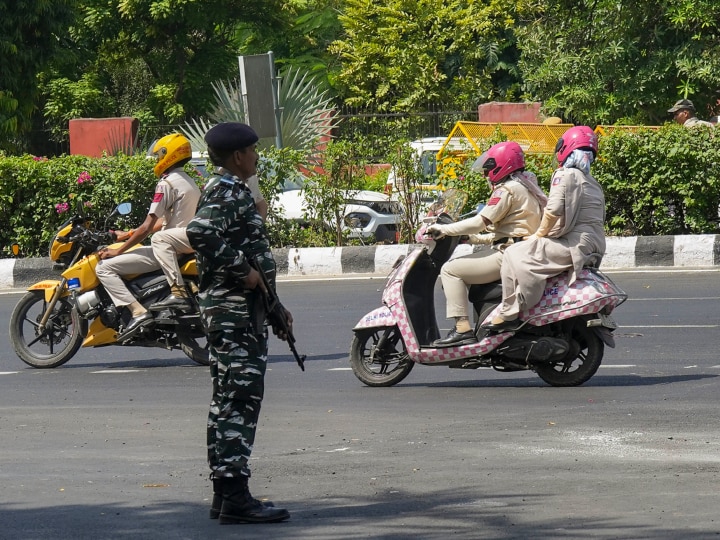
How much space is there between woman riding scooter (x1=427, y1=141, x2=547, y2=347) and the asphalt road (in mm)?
530

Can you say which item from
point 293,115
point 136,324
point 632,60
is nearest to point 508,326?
point 136,324

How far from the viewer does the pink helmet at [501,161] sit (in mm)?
8695

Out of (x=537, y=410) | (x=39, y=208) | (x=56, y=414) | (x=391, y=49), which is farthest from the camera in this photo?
(x=391, y=49)

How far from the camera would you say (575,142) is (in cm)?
865

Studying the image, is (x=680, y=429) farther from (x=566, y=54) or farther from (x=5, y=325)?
(x=566, y=54)

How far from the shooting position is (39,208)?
17.1m

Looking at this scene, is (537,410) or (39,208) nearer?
(537,410)

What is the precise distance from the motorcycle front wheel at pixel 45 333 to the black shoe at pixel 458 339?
3.04 m

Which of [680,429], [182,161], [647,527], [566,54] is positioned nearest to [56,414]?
[182,161]

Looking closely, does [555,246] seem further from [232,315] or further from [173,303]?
[232,315]

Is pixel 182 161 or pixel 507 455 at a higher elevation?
pixel 182 161

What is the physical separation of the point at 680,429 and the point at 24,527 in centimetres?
337

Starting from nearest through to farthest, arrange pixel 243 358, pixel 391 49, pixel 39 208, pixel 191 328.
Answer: pixel 243 358 < pixel 191 328 < pixel 39 208 < pixel 391 49

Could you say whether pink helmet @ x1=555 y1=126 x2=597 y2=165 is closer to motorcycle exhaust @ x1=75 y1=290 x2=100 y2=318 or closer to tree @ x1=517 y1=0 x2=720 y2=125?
motorcycle exhaust @ x1=75 y1=290 x2=100 y2=318
